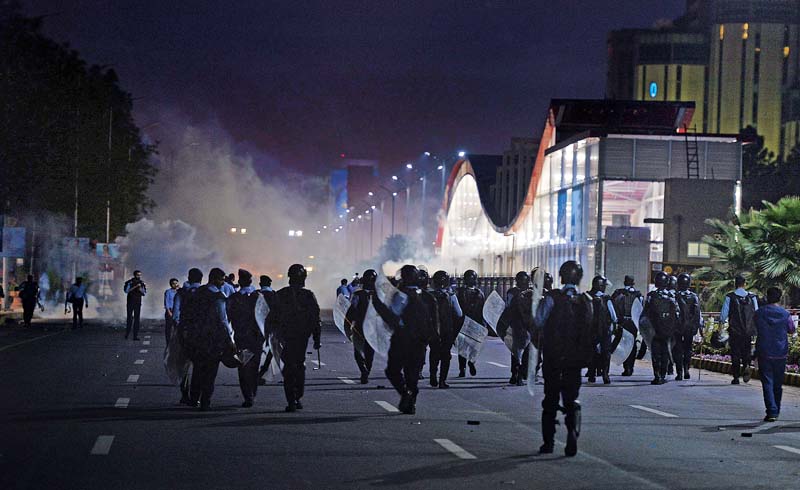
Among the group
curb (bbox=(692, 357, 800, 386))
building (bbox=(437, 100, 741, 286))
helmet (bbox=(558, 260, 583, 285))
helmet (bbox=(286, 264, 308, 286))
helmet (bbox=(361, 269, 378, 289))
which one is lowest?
curb (bbox=(692, 357, 800, 386))

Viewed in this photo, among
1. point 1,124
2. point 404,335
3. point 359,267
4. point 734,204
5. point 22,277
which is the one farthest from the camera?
point 359,267

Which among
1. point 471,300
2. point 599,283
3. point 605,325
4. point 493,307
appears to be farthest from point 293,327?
point 493,307

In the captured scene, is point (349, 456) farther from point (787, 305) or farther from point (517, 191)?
point (517, 191)

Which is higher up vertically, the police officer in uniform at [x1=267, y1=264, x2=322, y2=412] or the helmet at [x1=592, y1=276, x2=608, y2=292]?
the helmet at [x1=592, y1=276, x2=608, y2=292]

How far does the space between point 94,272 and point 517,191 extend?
29.7 metres

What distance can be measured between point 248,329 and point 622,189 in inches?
1641

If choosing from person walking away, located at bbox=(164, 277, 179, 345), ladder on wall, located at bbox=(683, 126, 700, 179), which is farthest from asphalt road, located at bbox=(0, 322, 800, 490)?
ladder on wall, located at bbox=(683, 126, 700, 179)

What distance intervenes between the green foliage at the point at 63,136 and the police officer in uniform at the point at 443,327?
95.1 feet

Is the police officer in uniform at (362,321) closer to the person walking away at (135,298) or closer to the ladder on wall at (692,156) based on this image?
the person walking away at (135,298)

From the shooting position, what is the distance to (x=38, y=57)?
52969mm

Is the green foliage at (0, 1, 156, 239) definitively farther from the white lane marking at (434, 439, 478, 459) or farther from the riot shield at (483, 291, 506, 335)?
the white lane marking at (434, 439, 478, 459)

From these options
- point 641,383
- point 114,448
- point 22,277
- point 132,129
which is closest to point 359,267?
point 132,129

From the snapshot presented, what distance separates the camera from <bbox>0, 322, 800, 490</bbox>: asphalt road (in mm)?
10539

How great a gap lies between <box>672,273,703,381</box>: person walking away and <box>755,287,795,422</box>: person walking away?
22.5ft
